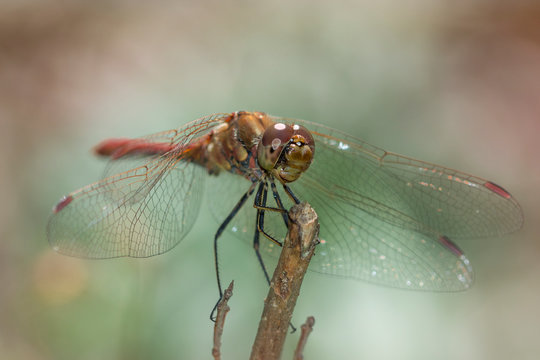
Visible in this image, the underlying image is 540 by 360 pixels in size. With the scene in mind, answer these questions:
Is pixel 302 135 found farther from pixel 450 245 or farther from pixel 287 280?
pixel 450 245

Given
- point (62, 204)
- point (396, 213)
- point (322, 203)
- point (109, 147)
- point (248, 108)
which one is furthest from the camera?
point (248, 108)

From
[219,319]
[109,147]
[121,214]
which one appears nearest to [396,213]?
[219,319]

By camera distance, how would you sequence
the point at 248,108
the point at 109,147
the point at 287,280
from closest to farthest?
the point at 287,280 → the point at 109,147 → the point at 248,108

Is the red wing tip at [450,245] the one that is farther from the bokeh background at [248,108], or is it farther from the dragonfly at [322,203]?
the bokeh background at [248,108]

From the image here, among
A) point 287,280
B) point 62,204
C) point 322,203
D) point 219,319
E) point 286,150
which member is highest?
point 322,203

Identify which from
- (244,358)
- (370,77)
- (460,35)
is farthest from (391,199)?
(460,35)

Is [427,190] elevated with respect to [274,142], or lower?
elevated

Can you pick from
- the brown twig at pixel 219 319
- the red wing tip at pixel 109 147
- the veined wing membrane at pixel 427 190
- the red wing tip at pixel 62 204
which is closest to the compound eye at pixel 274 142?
the veined wing membrane at pixel 427 190
